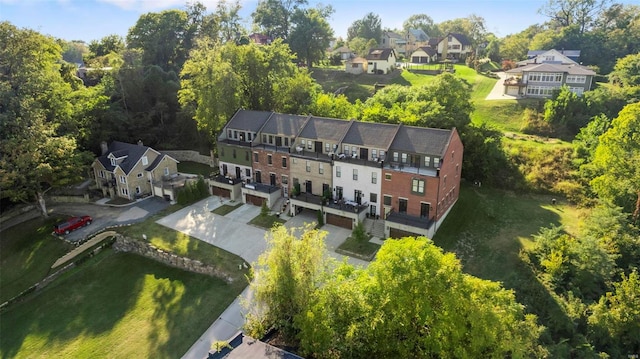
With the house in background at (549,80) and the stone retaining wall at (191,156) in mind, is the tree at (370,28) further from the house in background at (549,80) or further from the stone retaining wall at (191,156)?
the stone retaining wall at (191,156)

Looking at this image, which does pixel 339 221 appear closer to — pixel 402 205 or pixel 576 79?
pixel 402 205

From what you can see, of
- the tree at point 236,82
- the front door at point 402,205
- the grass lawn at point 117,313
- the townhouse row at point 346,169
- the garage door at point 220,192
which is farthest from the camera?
the tree at point 236,82

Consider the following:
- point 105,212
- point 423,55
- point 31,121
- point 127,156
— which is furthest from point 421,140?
point 423,55

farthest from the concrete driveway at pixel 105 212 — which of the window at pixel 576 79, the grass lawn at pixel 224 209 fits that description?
the window at pixel 576 79

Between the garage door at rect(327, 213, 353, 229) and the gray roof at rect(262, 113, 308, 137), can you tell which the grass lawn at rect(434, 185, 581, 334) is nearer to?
the garage door at rect(327, 213, 353, 229)

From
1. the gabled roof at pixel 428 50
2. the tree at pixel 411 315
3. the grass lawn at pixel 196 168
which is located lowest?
the grass lawn at pixel 196 168

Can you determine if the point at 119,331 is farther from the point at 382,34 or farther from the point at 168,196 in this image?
the point at 382,34

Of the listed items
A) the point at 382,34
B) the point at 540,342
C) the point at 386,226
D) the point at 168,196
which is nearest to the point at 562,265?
the point at 540,342

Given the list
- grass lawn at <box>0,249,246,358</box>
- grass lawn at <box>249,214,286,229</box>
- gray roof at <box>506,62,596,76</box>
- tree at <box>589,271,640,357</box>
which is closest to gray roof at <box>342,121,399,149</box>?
grass lawn at <box>249,214,286,229</box>
